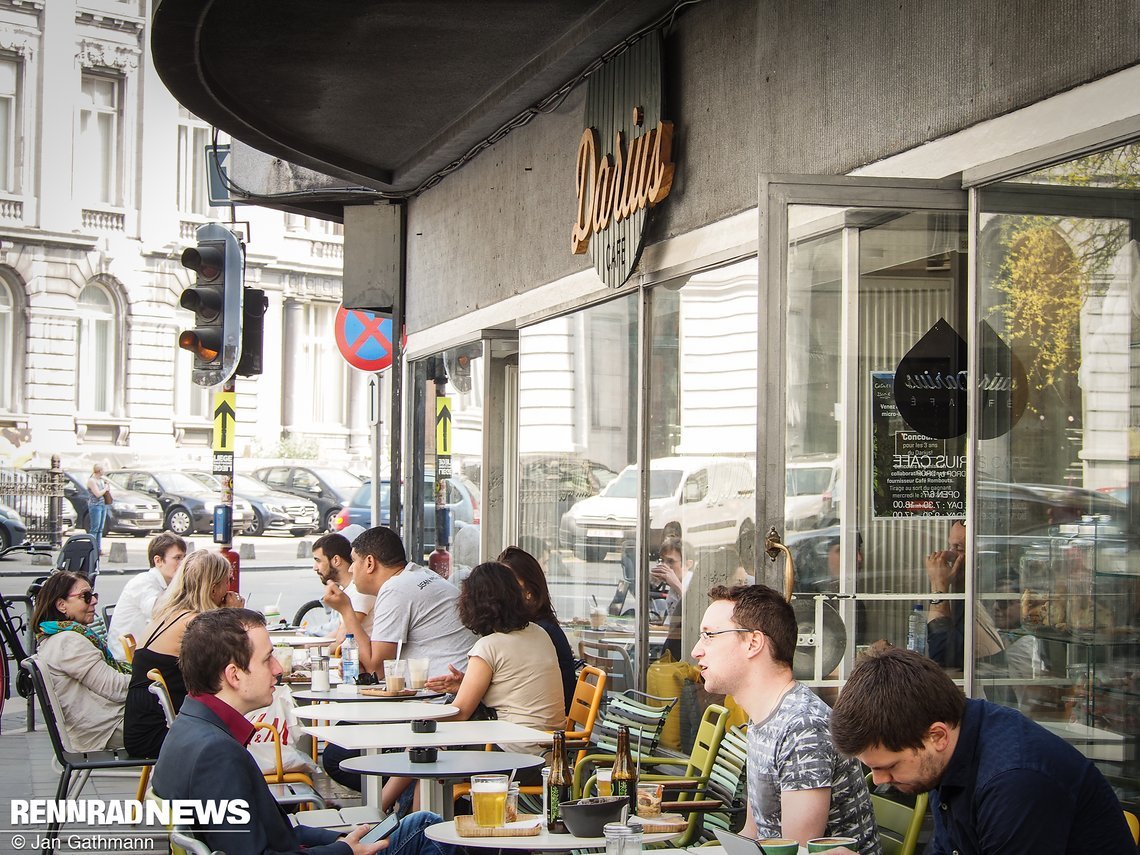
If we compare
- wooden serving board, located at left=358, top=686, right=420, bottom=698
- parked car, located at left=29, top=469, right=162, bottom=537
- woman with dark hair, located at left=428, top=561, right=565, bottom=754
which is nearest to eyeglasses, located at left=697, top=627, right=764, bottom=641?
woman with dark hair, located at left=428, top=561, right=565, bottom=754

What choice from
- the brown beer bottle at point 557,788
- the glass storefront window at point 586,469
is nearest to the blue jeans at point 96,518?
the glass storefront window at point 586,469

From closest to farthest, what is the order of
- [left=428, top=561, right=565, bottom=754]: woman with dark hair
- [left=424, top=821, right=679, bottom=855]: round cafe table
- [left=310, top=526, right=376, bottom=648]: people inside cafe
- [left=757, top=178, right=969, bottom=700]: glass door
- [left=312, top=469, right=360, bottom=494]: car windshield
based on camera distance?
[left=424, top=821, right=679, bottom=855]: round cafe table → [left=757, top=178, right=969, bottom=700]: glass door → [left=428, top=561, right=565, bottom=754]: woman with dark hair → [left=310, top=526, right=376, bottom=648]: people inside cafe → [left=312, top=469, right=360, bottom=494]: car windshield

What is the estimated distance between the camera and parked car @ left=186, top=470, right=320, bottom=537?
31359mm

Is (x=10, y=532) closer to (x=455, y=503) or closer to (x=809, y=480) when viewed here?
(x=455, y=503)

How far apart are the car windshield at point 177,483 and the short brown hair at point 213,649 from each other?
92.5 feet

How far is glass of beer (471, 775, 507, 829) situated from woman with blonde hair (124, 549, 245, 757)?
2960 mm

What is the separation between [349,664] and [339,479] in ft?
88.7

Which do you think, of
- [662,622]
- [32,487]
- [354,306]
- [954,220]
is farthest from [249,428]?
[954,220]

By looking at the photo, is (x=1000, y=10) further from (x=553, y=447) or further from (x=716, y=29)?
(x=553, y=447)

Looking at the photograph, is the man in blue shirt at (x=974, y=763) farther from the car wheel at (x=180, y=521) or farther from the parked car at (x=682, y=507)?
the car wheel at (x=180, y=521)

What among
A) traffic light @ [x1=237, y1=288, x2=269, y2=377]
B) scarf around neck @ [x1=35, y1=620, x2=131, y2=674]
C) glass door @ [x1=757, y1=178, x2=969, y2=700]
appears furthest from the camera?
traffic light @ [x1=237, y1=288, x2=269, y2=377]

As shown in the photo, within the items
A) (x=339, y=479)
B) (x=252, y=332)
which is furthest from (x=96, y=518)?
(x=252, y=332)

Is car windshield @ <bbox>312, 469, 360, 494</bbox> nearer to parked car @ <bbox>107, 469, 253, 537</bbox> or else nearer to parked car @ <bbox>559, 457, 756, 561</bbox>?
parked car @ <bbox>107, 469, 253, 537</bbox>

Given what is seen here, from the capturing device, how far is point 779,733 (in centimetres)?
378
